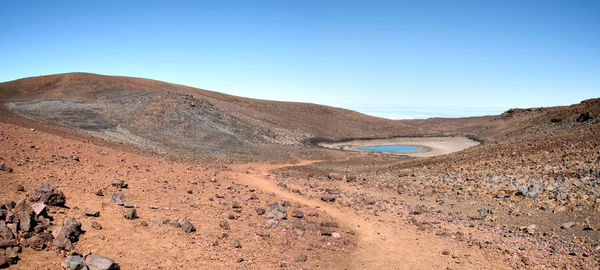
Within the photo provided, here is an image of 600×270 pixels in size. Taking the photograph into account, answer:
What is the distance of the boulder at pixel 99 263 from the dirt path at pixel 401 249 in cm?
438

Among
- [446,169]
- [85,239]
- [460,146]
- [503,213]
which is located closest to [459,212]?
[503,213]

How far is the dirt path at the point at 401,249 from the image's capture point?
7.57m

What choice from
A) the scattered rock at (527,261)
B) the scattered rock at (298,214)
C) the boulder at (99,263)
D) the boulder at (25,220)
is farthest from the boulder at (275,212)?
the scattered rock at (527,261)

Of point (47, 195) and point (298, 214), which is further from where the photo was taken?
point (298, 214)

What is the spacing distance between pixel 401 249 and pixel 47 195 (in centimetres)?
786

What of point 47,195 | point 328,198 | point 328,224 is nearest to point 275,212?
point 328,224

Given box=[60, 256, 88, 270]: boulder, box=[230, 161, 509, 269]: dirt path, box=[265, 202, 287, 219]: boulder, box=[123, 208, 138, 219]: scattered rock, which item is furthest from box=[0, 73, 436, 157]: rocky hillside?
box=[60, 256, 88, 270]: boulder

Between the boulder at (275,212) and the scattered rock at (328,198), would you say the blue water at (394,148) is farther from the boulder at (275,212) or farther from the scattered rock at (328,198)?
the boulder at (275,212)

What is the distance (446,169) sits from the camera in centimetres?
1695

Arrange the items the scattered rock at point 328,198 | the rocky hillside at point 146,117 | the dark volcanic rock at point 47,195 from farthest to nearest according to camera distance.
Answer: the rocky hillside at point 146,117
the scattered rock at point 328,198
the dark volcanic rock at point 47,195

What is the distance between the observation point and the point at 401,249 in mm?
8406

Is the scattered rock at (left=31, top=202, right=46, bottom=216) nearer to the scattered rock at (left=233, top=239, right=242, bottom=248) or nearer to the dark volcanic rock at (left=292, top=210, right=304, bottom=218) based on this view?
the scattered rock at (left=233, top=239, right=242, bottom=248)

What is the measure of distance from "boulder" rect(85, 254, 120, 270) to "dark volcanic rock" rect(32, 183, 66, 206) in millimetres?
2150

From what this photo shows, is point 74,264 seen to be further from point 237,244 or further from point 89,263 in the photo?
point 237,244
